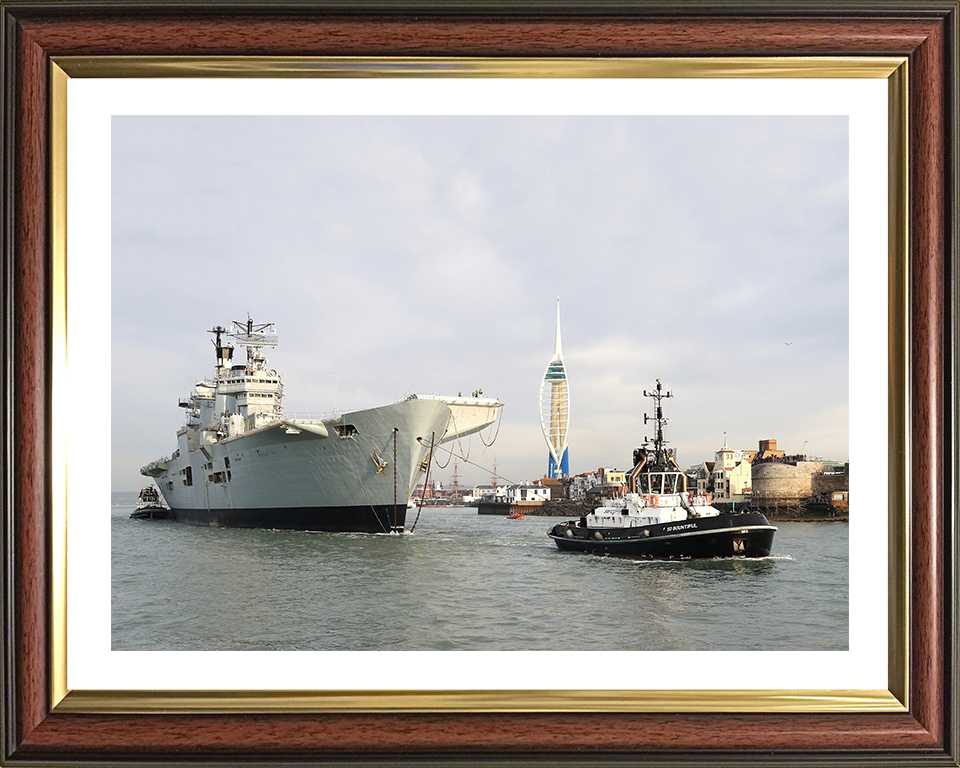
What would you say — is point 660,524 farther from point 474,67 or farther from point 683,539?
point 474,67

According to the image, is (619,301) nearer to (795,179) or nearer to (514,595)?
(795,179)

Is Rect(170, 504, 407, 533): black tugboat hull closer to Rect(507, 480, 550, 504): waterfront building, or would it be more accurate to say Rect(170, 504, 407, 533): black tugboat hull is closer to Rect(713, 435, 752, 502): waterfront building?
Rect(507, 480, 550, 504): waterfront building

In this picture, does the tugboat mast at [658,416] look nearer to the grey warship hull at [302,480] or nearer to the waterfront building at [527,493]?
the waterfront building at [527,493]

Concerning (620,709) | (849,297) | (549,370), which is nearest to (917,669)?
(620,709)

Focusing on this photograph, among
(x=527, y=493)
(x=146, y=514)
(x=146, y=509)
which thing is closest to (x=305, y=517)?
(x=527, y=493)

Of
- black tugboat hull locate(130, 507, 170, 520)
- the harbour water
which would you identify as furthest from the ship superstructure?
black tugboat hull locate(130, 507, 170, 520)

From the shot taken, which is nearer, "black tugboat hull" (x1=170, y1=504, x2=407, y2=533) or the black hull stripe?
the black hull stripe

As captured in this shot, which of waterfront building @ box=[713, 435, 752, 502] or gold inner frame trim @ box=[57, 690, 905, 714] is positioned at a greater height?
waterfront building @ box=[713, 435, 752, 502]
